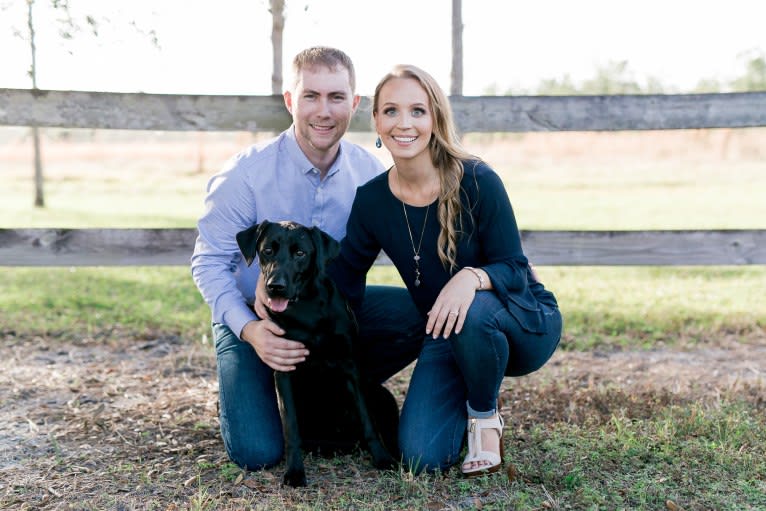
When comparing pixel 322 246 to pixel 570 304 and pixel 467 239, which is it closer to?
pixel 467 239

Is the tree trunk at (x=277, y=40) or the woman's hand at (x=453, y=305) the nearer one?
the woman's hand at (x=453, y=305)

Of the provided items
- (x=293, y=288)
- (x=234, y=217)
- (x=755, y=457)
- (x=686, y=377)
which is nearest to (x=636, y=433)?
(x=755, y=457)

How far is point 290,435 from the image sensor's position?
3094 millimetres

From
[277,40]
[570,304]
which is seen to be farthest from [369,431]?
[570,304]

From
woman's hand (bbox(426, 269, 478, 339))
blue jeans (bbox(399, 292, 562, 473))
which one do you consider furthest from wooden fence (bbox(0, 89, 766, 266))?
woman's hand (bbox(426, 269, 478, 339))

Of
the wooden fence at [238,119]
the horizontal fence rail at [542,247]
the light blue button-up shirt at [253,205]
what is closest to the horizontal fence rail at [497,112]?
the wooden fence at [238,119]

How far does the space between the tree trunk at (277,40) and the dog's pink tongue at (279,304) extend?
3.02m

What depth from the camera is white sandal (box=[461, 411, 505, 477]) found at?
308cm

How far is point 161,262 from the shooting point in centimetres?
465

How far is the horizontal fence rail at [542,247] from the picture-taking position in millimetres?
4594

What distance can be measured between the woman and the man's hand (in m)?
0.52

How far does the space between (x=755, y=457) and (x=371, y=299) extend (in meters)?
1.78

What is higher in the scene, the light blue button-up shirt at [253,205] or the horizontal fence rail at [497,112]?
the horizontal fence rail at [497,112]

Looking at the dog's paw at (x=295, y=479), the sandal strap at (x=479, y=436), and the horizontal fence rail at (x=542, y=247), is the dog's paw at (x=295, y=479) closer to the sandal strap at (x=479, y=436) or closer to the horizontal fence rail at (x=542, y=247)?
the sandal strap at (x=479, y=436)
